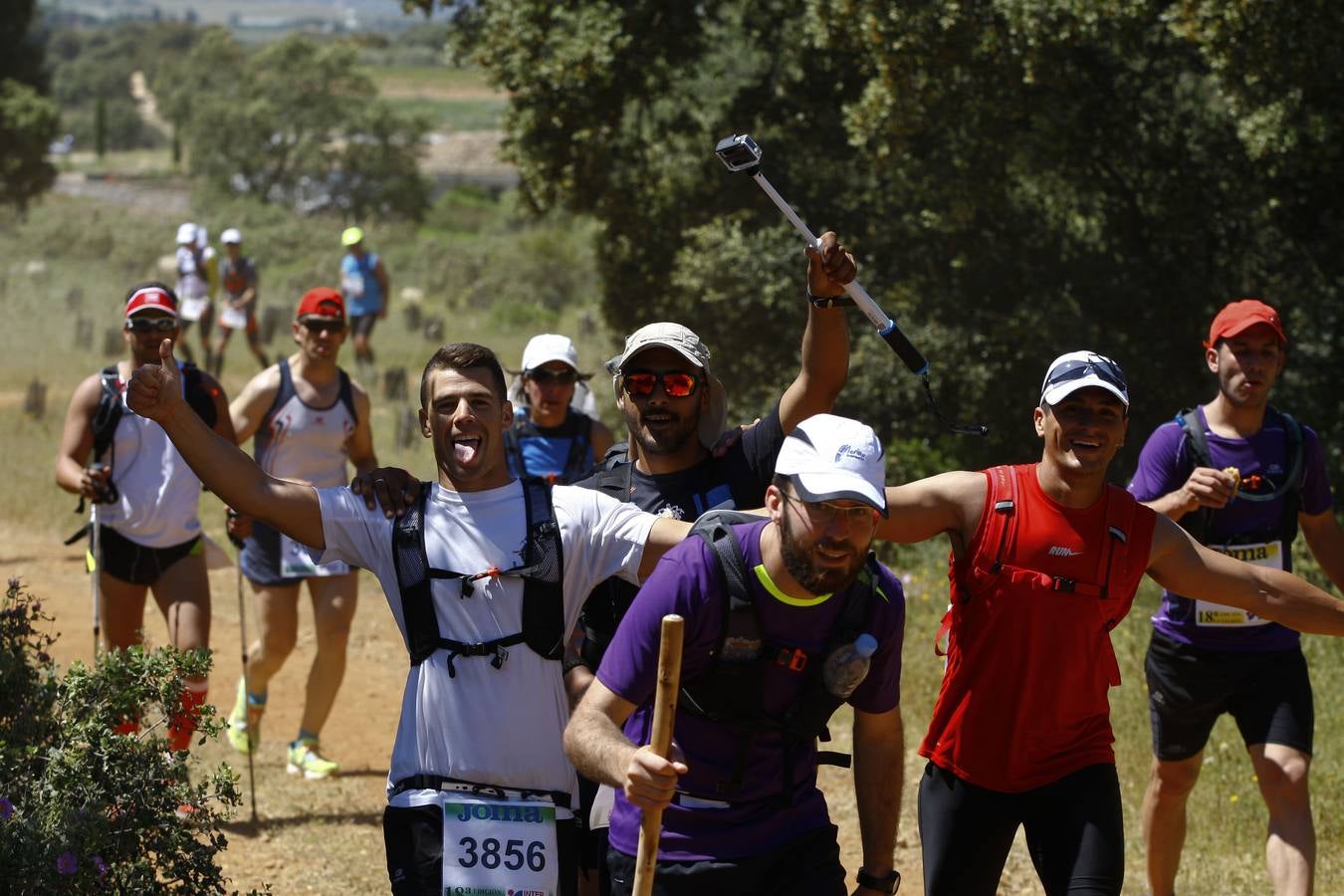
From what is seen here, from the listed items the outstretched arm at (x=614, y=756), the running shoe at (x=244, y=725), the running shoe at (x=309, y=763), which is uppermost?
the outstretched arm at (x=614, y=756)

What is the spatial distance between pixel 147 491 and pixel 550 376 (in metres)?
1.73

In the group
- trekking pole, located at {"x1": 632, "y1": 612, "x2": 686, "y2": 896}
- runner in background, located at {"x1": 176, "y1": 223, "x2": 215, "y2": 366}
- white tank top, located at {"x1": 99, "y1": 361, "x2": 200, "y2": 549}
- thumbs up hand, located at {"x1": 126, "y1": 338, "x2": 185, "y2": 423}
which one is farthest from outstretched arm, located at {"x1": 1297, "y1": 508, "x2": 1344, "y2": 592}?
runner in background, located at {"x1": 176, "y1": 223, "x2": 215, "y2": 366}

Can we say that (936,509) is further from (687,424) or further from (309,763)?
(309,763)

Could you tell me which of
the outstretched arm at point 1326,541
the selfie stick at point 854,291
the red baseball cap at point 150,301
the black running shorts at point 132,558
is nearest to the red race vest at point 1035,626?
the selfie stick at point 854,291

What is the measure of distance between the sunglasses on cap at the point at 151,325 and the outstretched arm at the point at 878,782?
342cm

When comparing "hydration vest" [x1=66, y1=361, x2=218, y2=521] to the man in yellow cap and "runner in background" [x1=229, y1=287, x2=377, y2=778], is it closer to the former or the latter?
"runner in background" [x1=229, y1=287, x2=377, y2=778]

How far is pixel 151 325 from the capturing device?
6391 mm

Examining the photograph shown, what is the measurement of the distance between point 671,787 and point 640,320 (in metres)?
12.7

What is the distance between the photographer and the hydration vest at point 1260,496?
5.68m

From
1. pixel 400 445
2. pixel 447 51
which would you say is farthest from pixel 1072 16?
pixel 400 445

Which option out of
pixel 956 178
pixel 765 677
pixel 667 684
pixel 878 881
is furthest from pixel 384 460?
pixel 667 684

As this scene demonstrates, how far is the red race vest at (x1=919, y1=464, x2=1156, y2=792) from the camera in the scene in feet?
14.4

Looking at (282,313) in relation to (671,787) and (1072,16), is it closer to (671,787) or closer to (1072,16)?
(1072,16)

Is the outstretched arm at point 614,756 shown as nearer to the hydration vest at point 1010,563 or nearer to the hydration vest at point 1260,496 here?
the hydration vest at point 1010,563
